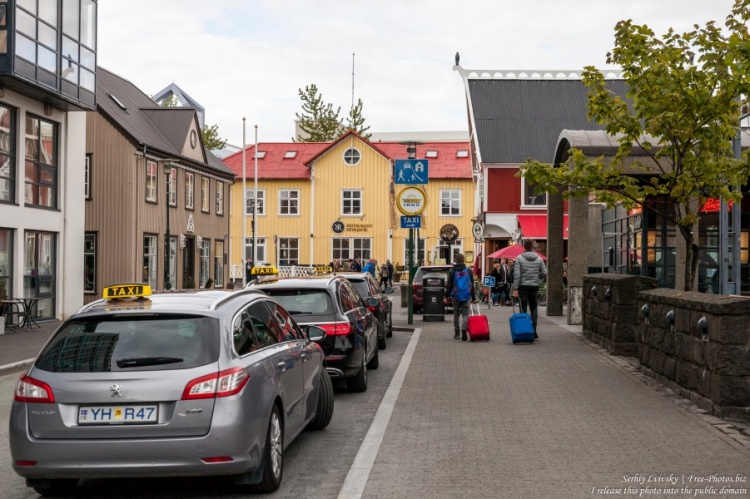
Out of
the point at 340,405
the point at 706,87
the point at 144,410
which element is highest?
the point at 706,87

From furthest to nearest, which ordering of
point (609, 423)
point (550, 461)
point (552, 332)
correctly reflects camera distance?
point (552, 332)
point (609, 423)
point (550, 461)

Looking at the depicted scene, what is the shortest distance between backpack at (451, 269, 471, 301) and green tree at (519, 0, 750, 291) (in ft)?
14.6

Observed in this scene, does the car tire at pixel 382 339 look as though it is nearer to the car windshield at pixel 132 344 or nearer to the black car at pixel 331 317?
the black car at pixel 331 317

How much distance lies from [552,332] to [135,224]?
19.3 metres

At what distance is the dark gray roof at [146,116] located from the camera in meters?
37.2

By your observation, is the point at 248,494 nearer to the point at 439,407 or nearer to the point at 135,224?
the point at 439,407

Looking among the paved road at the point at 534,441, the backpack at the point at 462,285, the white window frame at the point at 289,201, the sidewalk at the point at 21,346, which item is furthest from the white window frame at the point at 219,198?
the paved road at the point at 534,441

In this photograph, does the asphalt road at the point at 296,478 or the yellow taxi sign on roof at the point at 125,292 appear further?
the yellow taxi sign on roof at the point at 125,292

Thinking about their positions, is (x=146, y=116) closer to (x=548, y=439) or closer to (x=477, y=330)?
(x=477, y=330)

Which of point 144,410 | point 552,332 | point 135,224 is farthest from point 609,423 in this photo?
point 135,224

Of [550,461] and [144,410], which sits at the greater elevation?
[144,410]

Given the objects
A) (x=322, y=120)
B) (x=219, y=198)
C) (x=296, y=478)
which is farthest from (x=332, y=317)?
(x=322, y=120)

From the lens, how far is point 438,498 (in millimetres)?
6605

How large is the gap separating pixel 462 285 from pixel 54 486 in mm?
13566
